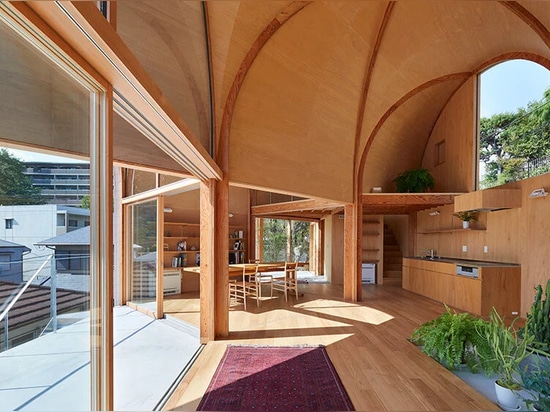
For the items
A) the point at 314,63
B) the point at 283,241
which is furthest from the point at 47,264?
the point at 283,241

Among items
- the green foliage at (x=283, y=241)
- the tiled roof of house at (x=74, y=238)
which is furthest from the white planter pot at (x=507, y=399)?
the green foliage at (x=283, y=241)

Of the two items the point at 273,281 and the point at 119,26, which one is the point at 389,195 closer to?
the point at 273,281

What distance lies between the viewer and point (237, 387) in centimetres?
308

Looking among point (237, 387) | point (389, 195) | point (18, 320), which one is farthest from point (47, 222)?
point (389, 195)

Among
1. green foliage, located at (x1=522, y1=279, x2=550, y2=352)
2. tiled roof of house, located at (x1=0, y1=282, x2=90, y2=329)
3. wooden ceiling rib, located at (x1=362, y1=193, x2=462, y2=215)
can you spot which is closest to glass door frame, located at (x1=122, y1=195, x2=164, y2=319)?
tiled roof of house, located at (x1=0, y1=282, x2=90, y2=329)

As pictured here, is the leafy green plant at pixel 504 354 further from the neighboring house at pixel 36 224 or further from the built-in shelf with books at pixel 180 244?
the built-in shelf with books at pixel 180 244

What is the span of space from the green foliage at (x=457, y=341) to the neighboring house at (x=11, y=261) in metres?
3.97

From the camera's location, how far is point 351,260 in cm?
722

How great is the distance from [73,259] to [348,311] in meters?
5.62

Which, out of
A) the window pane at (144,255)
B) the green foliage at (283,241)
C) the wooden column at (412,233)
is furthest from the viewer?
the green foliage at (283,241)

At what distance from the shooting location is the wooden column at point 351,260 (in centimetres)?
718

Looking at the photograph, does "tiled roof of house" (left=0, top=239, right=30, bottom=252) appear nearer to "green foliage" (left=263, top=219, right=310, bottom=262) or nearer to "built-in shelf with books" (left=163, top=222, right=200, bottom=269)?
"built-in shelf with books" (left=163, top=222, right=200, bottom=269)

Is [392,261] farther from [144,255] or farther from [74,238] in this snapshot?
[74,238]

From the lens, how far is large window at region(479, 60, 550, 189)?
21.2ft
